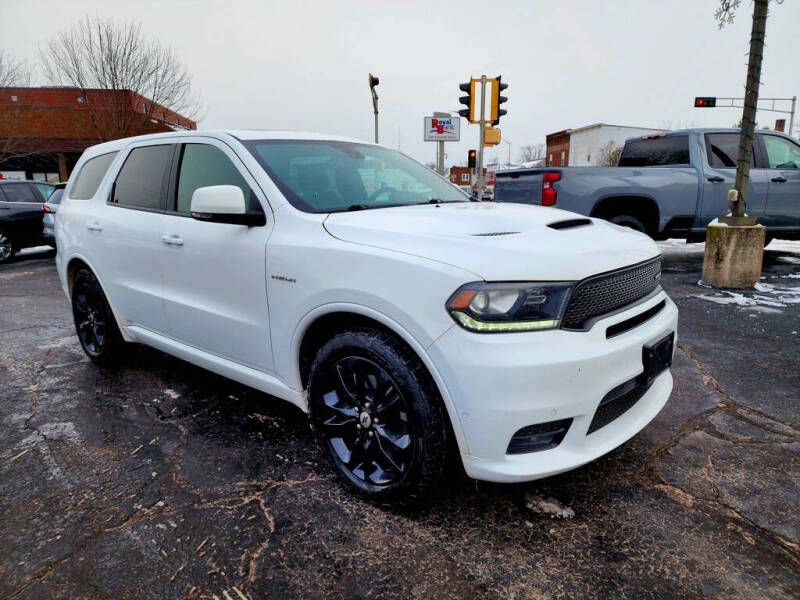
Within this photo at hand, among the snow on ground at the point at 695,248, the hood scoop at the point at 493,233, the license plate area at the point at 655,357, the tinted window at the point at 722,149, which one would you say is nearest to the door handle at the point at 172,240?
the hood scoop at the point at 493,233

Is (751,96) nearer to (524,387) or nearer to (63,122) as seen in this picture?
(524,387)

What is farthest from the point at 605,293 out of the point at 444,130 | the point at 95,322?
the point at 444,130

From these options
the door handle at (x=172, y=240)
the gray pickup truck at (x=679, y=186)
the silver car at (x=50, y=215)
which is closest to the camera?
the door handle at (x=172, y=240)

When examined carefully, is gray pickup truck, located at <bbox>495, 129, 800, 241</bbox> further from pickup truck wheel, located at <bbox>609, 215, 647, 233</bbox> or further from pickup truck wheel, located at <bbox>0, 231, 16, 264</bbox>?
pickup truck wheel, located at <bbox>0, 231, 16, 264</bbox>

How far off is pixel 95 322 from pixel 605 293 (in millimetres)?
3787

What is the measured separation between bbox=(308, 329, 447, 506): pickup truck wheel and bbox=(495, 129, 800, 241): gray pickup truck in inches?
222

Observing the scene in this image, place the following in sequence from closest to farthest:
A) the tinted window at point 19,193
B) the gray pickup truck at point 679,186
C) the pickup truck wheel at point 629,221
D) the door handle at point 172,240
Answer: the door handle at point 172,240 < the gray pickup truck at point 679,186 < the pickup truck wheel at point 629,221 < the tinted window at point 19,193

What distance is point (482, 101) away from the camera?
11.4 metres

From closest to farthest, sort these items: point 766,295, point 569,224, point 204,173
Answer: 1. point 569,224
2. point 204,173
3. point 766,295

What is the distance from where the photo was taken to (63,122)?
97.9 ft

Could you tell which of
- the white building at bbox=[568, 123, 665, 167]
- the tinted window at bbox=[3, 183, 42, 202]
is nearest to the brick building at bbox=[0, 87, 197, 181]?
the tinted window at bbox=[3, 183, 42, 202]

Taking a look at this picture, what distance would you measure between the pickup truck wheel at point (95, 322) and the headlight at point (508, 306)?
10.1 feet

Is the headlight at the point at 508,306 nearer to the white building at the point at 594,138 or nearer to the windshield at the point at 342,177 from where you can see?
the windshield at the point at 342,177

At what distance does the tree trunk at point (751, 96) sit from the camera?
625cm
